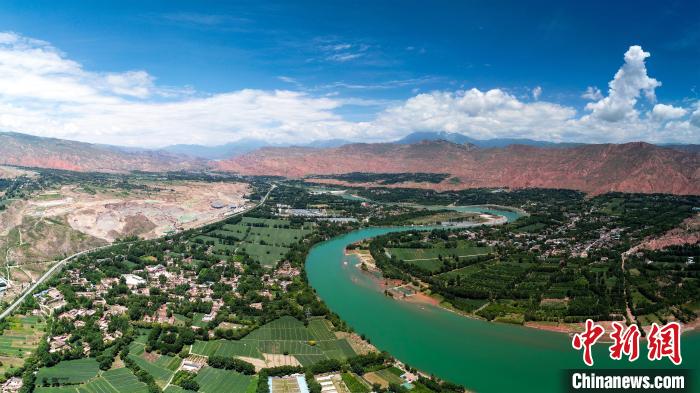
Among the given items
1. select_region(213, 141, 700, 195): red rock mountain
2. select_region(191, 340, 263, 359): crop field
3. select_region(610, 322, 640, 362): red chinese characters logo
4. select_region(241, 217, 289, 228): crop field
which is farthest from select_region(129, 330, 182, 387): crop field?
select_region(213, 141, 700, 195): red rock mountain

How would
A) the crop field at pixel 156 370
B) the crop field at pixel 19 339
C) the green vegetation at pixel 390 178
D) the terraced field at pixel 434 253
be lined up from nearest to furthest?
the crop field at pixel 156 370, the crop field at pixel 19 339, the terraced field at pixel 434 253, the green vegetation at pixel 390 178

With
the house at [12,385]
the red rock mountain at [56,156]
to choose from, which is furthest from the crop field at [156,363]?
the red rock mountain at [56,156]

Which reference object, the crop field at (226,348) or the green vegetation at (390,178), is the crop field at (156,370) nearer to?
the crop field at (226,348)

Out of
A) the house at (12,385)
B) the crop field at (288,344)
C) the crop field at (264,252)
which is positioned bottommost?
the house at (12,385)

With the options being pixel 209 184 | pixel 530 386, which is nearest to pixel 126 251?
pixel 530 386

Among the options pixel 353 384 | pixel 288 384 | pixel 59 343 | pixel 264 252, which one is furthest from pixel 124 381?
pixel 264 252

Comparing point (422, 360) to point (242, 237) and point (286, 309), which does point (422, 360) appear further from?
point (242, 237)

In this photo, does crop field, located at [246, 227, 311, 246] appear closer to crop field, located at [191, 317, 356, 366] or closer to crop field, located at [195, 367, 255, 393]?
crop field, located at [191, 317, 356, 366]
